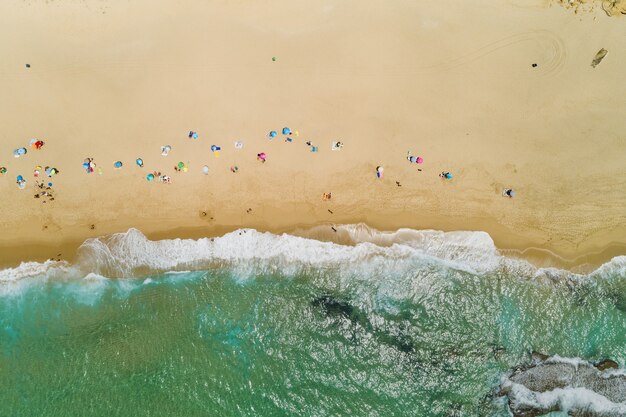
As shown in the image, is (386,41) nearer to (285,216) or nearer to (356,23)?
(356,23)

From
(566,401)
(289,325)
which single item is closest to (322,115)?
(289,325)

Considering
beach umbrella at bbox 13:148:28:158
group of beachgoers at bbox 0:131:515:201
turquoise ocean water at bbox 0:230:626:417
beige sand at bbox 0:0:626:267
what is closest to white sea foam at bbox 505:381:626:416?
turquoise ocean water at bbox 0:230:626:417

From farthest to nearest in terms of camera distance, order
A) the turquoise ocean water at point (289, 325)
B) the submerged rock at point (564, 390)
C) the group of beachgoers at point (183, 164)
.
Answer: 1. the group of beachgoers at point (183, 164)
2. the submerged rock at point (564, 390)
3. the turquoise ocean water at point (289, 325)

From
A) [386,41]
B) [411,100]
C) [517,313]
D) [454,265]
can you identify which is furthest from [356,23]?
[517,313]

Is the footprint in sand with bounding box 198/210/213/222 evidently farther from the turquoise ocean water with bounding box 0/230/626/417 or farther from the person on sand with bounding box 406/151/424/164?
the person on sand with bounding box 406/151/424/164

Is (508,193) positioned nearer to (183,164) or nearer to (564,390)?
(564,390)

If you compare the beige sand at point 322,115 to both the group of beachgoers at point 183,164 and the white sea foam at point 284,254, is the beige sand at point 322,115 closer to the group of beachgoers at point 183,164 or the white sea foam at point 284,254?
the group of beachgoers at point 183,164

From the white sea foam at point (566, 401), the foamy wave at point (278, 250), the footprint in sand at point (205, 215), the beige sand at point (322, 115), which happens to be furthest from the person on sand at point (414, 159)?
the white sea foam at point (566, 401)
